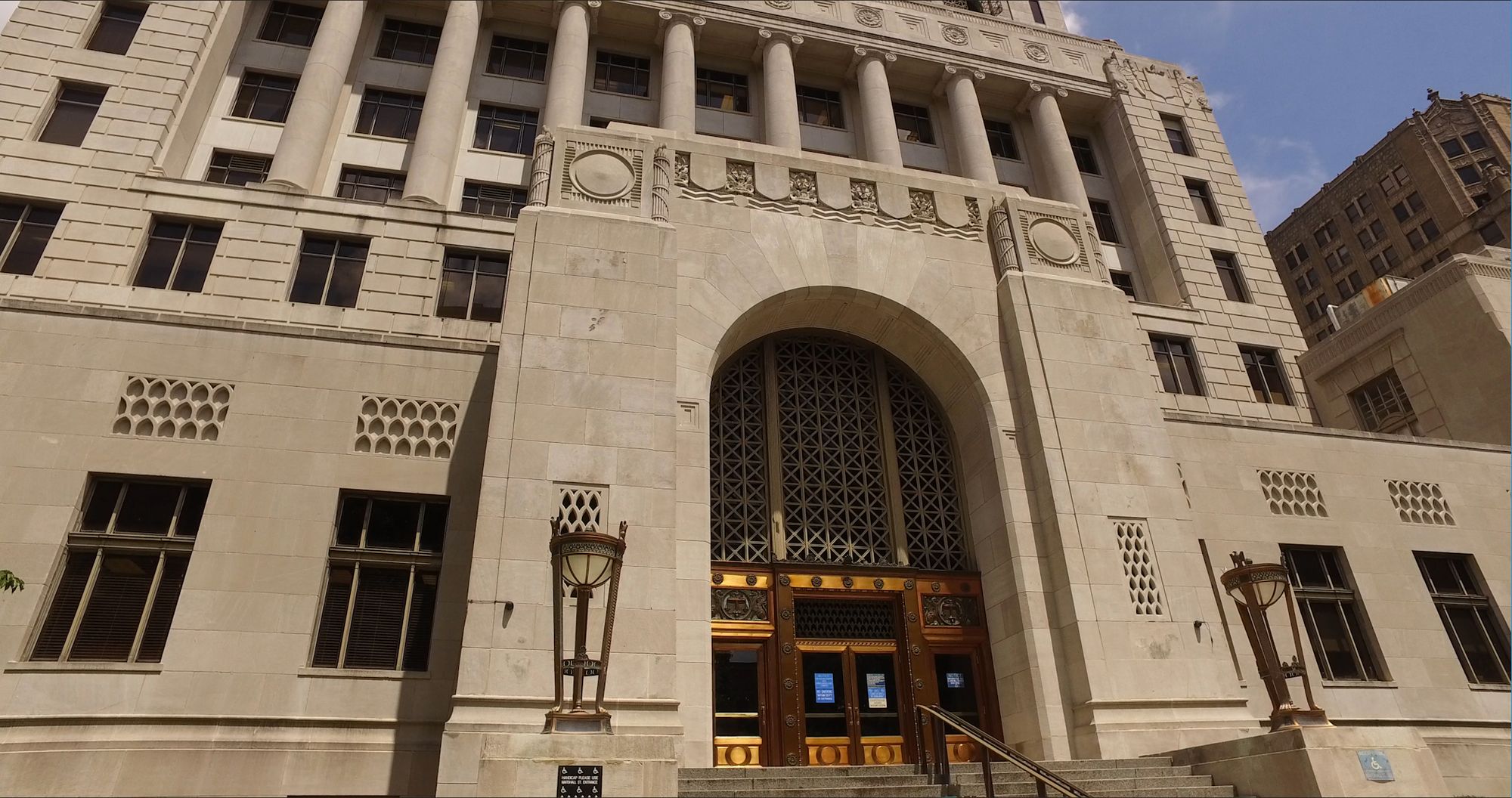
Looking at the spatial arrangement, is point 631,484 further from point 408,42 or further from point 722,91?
point 408,42

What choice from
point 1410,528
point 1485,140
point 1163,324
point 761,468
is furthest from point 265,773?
point 1485,140

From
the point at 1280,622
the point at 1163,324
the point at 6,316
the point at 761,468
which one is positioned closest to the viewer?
the point at 6,316

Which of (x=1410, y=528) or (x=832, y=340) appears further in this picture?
(x=1410, y=528)

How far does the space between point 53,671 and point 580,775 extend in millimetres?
9116

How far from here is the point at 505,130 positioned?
2728 cm

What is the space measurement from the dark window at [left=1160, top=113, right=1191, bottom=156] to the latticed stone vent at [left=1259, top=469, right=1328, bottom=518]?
17597 mm

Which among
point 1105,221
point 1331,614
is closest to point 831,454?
point 1331,614

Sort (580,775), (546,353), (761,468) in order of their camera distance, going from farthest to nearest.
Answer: (761,468), (546,353), (580,775)

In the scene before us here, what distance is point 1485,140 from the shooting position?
5728 cm

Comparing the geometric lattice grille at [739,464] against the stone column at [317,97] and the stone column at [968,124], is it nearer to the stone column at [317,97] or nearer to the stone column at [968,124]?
the stone column at [317,97]

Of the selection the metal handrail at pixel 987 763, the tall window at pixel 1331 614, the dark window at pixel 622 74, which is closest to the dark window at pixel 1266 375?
the tall window at pixel 1331 614

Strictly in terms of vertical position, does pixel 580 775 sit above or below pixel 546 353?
below

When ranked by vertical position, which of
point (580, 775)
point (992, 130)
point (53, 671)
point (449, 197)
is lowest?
point (580, 775)

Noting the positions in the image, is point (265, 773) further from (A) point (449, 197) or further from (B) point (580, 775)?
(A) point (449, 197)
